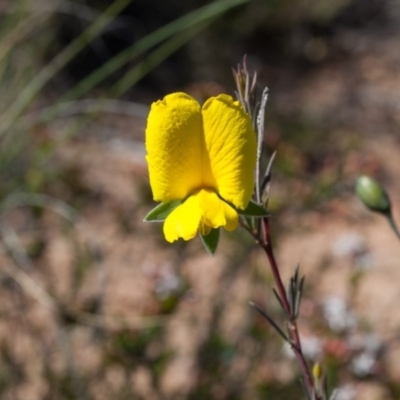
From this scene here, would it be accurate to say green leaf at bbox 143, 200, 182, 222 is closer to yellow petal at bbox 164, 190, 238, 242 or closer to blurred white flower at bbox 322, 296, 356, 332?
yellow petal at bbox 164, 190, 238, 242

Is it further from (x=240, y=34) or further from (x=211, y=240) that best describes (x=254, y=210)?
(x=240, y=34)

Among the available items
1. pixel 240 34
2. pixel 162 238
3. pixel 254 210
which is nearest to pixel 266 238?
pixel 254 210

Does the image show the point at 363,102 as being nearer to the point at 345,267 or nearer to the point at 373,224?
the point at 373,224

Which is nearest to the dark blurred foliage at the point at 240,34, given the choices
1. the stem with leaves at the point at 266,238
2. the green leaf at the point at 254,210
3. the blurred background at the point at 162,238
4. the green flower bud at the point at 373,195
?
the blurred background at the point at 162,238

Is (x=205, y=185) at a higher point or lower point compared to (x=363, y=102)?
lower

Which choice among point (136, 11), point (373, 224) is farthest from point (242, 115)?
point (136, 11)
